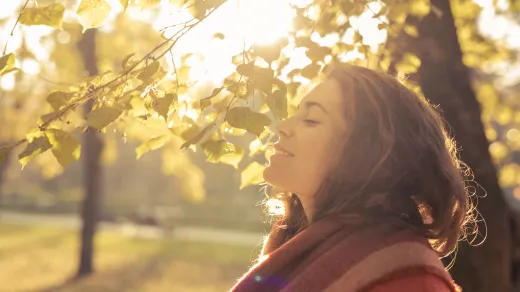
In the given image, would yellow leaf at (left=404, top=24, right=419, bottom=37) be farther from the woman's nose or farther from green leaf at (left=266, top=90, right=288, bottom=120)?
the woman's nose

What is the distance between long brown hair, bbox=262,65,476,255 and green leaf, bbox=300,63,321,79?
3.20 ft

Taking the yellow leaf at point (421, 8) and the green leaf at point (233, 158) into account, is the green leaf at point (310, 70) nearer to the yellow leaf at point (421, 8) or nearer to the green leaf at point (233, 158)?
the green leaf at point (233, 158)

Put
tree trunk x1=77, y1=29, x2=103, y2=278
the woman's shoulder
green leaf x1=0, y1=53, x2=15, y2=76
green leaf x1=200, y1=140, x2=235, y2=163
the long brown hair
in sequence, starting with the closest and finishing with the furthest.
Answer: the woman's shoulder → the long brown hair → green leaf x1=0, y1=53, x2=15, y2=76 → green leaf x1=200, y1=140, x2=235, y2=163 → tree trunk x1=77, y1=29, x2=103, y2=278

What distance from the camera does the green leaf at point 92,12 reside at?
8.36 feet

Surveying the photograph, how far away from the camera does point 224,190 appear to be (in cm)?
4688

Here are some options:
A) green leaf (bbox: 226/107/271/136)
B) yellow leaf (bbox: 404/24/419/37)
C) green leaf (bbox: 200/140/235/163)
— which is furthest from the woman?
yellow leaf (bbox: 404/24/419/37)

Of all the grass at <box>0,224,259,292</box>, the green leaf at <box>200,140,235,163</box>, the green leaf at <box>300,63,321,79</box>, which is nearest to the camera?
the green leaf at <box>200,140,235,163</box>

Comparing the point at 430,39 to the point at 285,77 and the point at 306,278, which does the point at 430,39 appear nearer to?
the point at 285,77

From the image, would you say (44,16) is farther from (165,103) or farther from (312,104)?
(312,104)

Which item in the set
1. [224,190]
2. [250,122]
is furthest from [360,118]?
[224,190]

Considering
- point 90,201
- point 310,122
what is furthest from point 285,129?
point 90,201

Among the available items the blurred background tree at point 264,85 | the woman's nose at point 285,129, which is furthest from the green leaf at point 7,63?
the woman's nose at point 285,129

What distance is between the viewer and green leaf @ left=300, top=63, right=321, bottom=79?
11.2 feet

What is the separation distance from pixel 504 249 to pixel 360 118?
218 cm
